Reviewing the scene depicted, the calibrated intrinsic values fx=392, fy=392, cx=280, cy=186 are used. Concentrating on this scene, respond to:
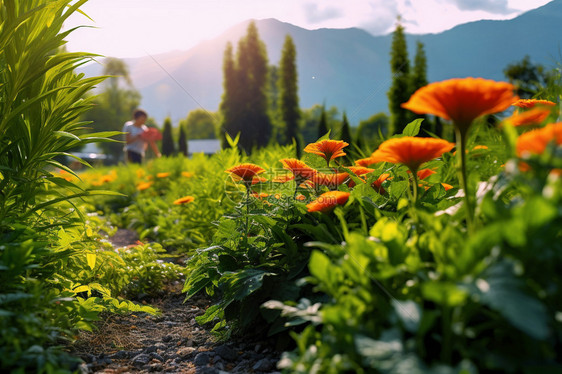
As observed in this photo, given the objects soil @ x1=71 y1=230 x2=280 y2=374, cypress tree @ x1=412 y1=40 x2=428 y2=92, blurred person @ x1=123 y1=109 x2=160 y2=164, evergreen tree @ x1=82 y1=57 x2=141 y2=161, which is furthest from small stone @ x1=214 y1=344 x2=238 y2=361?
evergreen tree @ x1=82 y1=57 x2=141 y2=161

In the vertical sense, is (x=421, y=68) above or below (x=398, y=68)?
above

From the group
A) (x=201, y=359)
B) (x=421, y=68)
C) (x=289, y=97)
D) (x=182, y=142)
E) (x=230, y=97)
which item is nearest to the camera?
(x=201, y=359)

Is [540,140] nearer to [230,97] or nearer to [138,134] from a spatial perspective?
[138,134]

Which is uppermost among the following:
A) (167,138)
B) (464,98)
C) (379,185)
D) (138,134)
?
(167,138)

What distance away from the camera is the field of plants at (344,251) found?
990 millimetres

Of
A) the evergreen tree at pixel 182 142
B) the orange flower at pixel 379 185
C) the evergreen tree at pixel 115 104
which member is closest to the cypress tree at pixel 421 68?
the orange flower at pixel 379 185

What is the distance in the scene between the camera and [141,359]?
204cm

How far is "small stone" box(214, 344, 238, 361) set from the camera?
2066mm

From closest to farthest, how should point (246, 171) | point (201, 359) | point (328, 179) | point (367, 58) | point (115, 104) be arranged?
point (201, 359)
point (328, 179)
point (246, 171)
point (367, 58)
point (115, 104)

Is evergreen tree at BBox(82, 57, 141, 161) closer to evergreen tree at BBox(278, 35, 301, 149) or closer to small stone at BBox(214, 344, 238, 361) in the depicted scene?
evergreen tree at BBox(278, 35, 301, 149)

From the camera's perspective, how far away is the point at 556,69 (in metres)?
3.48

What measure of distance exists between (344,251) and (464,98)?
24.4 inches

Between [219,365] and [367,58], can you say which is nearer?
[219,365]

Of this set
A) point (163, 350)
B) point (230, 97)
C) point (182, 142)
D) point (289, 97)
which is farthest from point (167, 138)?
point (163, 350)
